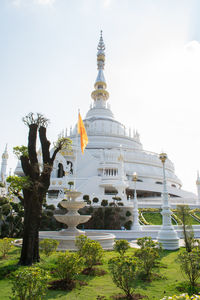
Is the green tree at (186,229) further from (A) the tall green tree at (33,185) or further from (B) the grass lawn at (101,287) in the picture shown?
(A) the tall green tree at (33,185)

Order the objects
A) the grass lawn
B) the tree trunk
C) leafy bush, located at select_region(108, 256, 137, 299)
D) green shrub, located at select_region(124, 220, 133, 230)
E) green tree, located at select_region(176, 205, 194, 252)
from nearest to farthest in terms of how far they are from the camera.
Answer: leafy bush, located at select_region(108, 256, 137, 299), the grass lawn, the tree trunk, green tree, located at select_region(176, 205, 194, 252), green shrub, located at select_region(124, 220, 133, 230)

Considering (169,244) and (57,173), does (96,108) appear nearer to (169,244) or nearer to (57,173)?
(57,173)

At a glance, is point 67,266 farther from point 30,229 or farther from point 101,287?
point 30,229

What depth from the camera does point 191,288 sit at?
20.7 feet

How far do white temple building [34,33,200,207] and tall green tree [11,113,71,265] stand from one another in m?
18.8

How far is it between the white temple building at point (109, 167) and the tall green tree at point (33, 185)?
18812 millimetres

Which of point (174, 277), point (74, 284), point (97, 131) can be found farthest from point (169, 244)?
point (97, 131)

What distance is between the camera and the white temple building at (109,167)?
3526 centimetres

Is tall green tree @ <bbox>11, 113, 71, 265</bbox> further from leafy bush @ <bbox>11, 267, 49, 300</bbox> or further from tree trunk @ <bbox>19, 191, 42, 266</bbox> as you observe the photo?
leafy bush @ <bbox>11, 267, 49, 300</bbox>

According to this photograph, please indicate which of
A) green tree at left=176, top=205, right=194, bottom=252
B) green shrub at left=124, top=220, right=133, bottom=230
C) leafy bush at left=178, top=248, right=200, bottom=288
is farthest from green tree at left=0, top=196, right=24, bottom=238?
leafy bush at left=178, top=248, right=200, bottom=288

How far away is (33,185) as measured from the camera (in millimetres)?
8766

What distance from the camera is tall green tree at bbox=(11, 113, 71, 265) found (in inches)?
326

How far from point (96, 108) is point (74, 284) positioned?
61.6 m

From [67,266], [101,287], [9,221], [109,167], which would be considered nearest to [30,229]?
[67,266]
